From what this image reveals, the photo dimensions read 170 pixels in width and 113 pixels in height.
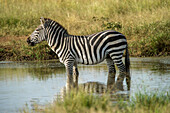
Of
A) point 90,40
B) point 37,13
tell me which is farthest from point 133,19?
point 90,40

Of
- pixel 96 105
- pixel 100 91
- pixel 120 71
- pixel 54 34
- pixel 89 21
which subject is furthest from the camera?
pixel 89 21

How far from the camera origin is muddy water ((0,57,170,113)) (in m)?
7.80

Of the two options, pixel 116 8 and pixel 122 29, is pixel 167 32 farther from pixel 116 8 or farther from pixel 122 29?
pixel 116 8

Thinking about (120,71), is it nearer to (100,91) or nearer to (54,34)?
(54,34)

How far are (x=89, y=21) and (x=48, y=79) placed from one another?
758 cm

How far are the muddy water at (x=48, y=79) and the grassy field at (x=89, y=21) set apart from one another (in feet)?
2.55

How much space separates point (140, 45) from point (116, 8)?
16.4 ft

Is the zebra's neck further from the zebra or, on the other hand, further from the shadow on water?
the shadow on water

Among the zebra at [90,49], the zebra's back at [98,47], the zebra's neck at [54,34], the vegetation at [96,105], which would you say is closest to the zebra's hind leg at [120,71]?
the zebra at [90,49]

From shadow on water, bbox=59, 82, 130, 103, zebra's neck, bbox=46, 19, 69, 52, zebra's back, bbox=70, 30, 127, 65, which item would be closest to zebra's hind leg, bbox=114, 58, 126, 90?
zebra's back, bbox=70, 30, 127, 65

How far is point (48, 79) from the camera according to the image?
1001 cm

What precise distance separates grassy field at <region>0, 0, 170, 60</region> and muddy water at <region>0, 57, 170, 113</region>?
0.78 meters

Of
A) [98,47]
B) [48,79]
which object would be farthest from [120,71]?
[48,79]

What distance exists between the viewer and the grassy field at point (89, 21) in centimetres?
1377
